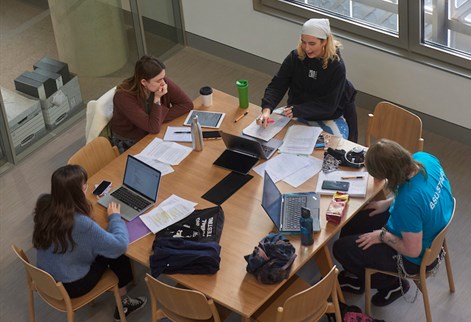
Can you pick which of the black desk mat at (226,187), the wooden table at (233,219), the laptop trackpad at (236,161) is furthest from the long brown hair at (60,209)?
the laptop trackpad at (236,161)

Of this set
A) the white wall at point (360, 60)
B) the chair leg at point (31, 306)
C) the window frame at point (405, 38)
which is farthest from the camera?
the white wall at point (360, 60)

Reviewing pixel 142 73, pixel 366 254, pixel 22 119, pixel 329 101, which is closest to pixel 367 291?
pixel 366 254

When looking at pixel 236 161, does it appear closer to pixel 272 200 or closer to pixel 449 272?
pixel 272 200

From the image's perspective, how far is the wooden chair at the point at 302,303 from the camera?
4.39 m

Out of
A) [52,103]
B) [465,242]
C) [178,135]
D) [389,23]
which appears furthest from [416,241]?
[52,103]

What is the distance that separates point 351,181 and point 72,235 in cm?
176

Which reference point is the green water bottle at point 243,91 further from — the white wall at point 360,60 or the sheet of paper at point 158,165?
the white wall at point 360,60

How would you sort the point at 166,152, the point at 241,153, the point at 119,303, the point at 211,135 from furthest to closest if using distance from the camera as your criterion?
the point at 211,135
the point at 166,152
the point at 241,153
the point at 119,303

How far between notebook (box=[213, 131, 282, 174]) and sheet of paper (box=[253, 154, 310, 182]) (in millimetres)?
60

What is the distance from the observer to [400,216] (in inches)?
184

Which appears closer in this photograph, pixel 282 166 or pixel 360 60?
pixel 282 166

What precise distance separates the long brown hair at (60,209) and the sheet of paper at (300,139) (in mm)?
1483

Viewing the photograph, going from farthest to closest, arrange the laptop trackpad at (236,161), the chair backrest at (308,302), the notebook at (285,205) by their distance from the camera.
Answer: the laptop trackpad at (236,161), the notebook at (285,205), the chair backrest at (308,302)

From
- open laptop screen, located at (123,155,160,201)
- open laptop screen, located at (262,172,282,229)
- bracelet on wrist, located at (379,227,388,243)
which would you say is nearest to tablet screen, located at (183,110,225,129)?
open laptop screen, located at (123,155,160,201)
